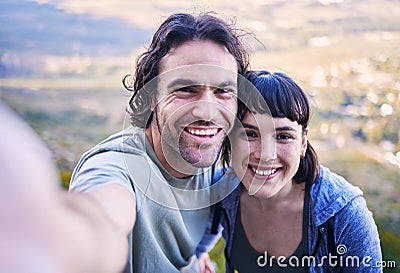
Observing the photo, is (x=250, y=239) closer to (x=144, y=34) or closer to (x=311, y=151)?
(x=311, y=151)

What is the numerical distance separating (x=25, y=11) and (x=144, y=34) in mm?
445

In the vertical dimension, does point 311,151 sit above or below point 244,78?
below

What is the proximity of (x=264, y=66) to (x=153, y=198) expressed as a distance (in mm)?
613

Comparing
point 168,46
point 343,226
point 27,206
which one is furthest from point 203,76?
point 27,206

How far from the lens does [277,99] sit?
1.76 m

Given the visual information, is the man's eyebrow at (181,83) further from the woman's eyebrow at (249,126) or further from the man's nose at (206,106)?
the woman's eyebrow at (249,126)

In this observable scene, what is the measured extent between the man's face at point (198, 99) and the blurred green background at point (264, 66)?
5.9 inches

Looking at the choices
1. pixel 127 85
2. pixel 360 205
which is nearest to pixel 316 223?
pixel 360 205

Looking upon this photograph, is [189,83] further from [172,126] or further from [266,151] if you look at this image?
[266,151]

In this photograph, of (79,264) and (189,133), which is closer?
(79,264)

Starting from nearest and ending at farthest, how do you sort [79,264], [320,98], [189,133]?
[79,264] → [189,133] → [320,98]

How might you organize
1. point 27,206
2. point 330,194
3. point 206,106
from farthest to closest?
point 330,194 < point 206,106 < point 27,206

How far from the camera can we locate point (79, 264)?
2.24ft

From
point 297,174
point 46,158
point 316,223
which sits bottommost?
point 316,223
